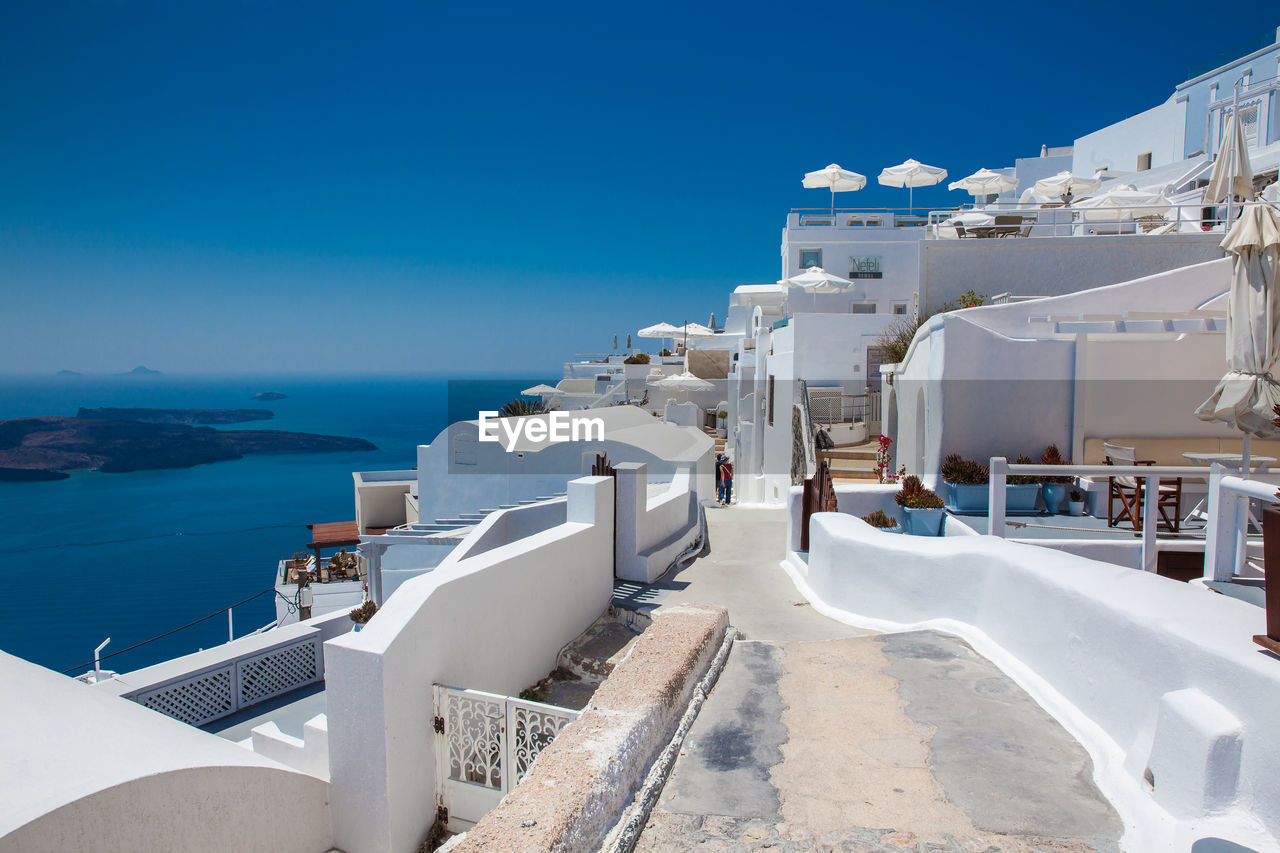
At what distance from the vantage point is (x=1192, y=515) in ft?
28.1

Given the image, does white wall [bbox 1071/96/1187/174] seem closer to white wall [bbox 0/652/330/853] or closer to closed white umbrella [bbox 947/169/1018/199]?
closed white umbrella [bbox 947/169/1018/199]

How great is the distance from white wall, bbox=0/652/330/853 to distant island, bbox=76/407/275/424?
257 ft

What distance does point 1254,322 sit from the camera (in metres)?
6.32

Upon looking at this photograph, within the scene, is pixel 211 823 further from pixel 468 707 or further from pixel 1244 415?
pixel 1244 415

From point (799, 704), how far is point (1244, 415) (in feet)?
16.2

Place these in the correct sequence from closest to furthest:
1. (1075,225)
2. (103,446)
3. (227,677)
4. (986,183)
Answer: (227,677)
(1075,225)
(986,183)
(103,446)

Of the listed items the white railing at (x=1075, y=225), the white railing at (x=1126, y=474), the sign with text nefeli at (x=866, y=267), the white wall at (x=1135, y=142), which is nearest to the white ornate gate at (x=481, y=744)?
the white railing at (x=1126, y=474)

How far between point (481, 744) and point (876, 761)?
2768 mm

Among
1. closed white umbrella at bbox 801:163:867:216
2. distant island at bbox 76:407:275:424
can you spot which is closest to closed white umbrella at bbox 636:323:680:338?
closed white umbrella at bbox 801:163:867:216

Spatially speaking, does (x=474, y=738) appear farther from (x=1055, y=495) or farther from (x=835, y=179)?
(x=835, y=179)

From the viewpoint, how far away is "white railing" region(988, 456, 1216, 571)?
6.74 metres

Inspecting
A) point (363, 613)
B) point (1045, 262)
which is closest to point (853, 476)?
point (1045, 262)

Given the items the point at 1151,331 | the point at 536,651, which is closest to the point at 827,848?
the point at 536,651

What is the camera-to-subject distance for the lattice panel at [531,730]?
192 inches
